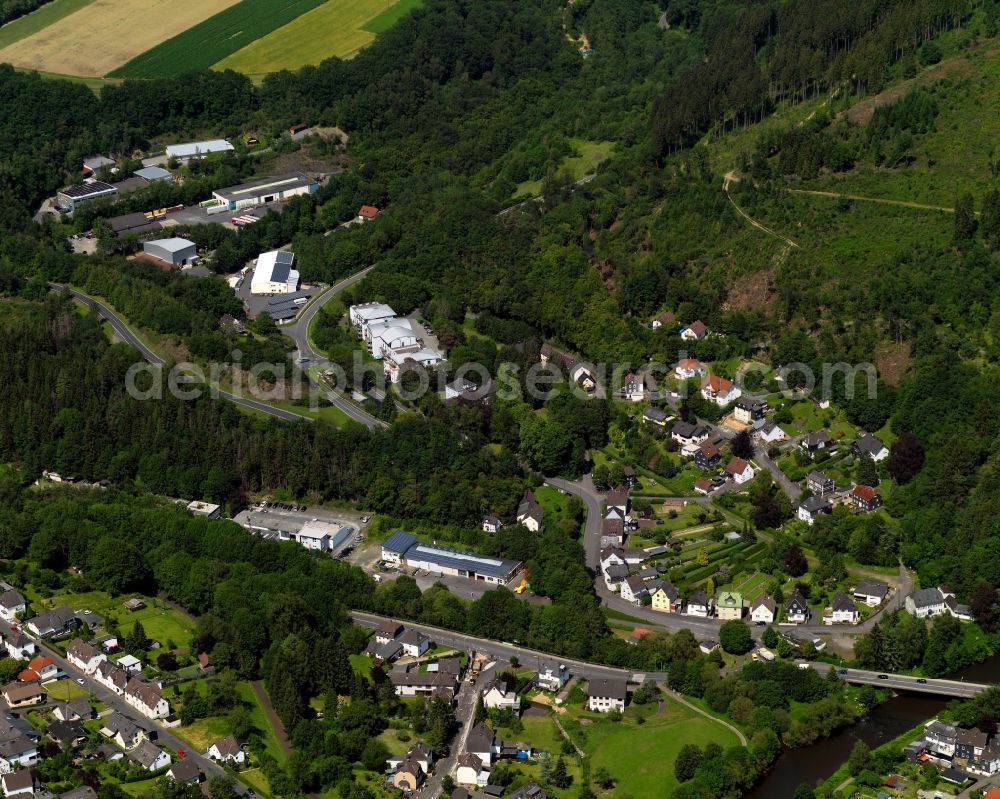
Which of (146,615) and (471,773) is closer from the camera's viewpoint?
(471,773)

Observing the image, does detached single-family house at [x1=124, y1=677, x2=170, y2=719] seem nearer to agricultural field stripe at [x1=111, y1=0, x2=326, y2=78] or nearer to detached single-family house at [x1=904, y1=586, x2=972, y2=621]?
detached single-family house at [x1=904, y1=586, x2=972, y2=621]

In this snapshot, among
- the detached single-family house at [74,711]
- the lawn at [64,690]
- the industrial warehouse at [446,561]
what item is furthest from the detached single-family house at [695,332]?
the detached single-family house at [74,711]

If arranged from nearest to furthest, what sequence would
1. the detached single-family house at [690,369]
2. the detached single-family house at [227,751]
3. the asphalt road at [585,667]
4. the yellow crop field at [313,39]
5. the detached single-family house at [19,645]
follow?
1. the detached single-family house at [227,751]
2. the asphalt road at [585,667]
3. the detached single-family house at [19,645]
4. the detached single-family house at [690,369]
5. the yellow crop field at [313,39]

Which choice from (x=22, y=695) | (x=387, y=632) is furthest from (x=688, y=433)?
(x=22, y=695)

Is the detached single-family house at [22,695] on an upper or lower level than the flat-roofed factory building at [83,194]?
lower

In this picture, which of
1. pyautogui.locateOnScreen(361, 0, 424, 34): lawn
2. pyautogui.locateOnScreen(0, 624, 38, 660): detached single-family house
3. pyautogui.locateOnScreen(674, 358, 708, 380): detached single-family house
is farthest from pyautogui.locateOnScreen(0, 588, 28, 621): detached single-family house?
pyautogui.locateOnScreen(361, 0, 424, 34): lawn

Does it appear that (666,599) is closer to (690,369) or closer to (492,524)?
(492,524)

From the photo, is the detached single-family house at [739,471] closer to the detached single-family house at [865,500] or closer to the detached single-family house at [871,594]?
the detached single-family house at [865,500]
